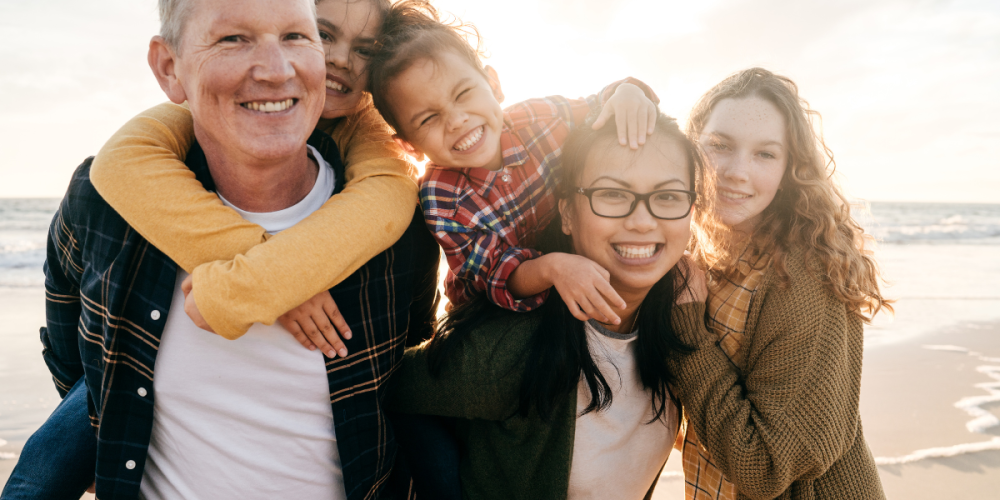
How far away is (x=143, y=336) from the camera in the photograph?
1494mm

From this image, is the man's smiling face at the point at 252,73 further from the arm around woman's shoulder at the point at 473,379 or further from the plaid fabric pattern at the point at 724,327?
the plaid fabric pattern at the point at 724,327

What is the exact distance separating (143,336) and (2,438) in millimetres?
3508

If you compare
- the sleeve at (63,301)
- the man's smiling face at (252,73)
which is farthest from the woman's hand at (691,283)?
the sleeve at (63,301)

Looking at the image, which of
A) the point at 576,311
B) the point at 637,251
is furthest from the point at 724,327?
the point at 576,311

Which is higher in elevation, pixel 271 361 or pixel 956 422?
pixel 271 361

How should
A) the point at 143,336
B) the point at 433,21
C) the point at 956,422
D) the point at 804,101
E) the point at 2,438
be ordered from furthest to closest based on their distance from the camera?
the point at 956,422 → the point at 2,438 → the point at 804,101 → the point at 433,21 → the point at 143,336

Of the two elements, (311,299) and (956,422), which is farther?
(956,422)

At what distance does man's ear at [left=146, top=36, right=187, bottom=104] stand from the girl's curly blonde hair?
79.4 inches

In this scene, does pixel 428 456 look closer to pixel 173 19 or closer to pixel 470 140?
pixel 470 140

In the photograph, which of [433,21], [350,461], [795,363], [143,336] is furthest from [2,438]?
[795,363]

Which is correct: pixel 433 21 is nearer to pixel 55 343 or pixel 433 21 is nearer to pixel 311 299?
pixel 311 299

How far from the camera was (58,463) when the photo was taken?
1.61m

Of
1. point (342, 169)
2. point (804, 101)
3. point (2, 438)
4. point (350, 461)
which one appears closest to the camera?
point (350, 461)

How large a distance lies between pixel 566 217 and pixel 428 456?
105cm
